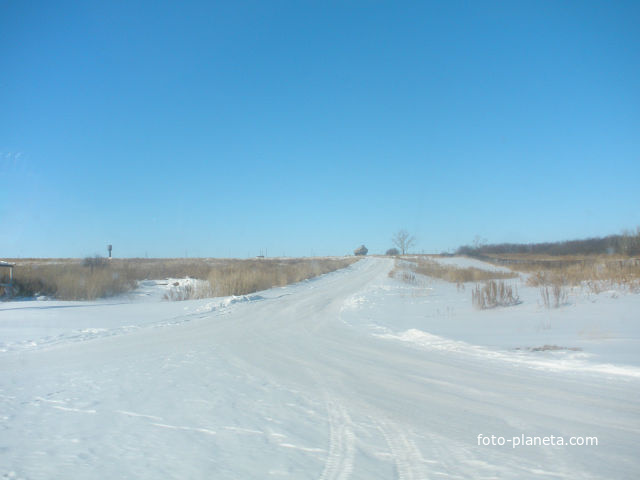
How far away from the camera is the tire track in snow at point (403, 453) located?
268 centimetres

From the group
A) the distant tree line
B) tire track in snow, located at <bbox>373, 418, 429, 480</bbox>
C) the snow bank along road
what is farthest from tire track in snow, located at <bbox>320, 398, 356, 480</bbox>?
the distant tree line

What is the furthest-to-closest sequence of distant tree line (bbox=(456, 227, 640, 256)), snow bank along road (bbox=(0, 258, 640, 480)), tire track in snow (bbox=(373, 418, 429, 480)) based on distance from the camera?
distant tree line (bbox=(456, 227, 640, 256)) < snow bank along road (bbox=(0, 258, 640, 480)) < tire track in snow (bbox=(373, 418, 429, 480))

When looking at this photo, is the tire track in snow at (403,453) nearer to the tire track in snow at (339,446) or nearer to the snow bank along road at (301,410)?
the snow bank along road at (301,410)

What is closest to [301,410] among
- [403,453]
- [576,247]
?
[403,453]

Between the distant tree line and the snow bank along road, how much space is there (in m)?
24.8

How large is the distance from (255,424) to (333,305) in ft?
34.7

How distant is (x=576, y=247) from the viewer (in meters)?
42.8

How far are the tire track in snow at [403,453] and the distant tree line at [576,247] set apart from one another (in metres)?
27.7

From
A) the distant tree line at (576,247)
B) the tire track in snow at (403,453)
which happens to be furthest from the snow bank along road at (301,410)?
the distant tree line at (576,247)

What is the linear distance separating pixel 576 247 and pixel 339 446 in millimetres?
47703

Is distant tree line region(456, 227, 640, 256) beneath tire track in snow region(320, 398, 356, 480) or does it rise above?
above

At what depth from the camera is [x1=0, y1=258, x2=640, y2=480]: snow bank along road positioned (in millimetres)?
2795

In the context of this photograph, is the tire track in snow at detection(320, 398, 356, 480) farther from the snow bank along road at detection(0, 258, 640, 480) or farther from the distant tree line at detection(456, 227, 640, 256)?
the distant tree line at detection(456, 227, 640, 256)

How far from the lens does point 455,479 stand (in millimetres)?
2582
